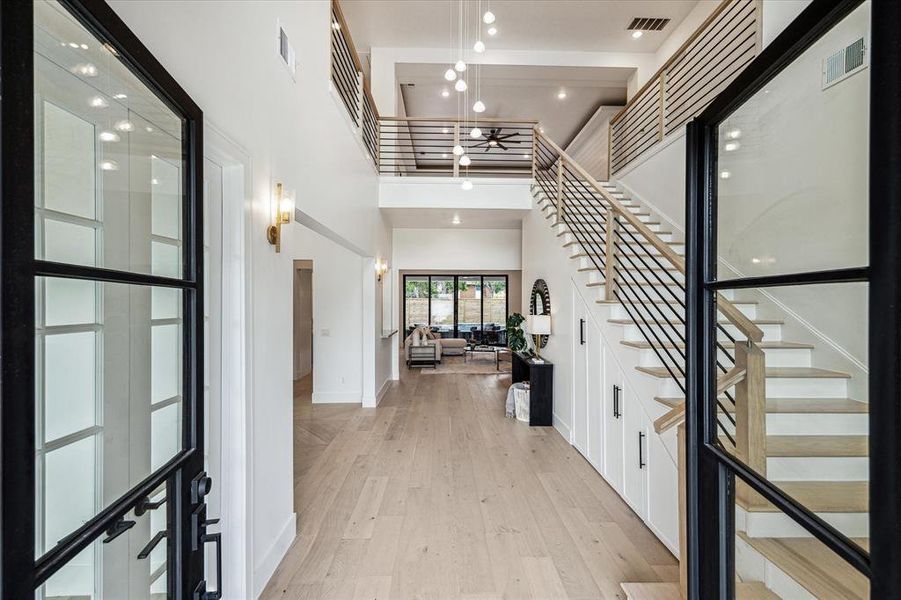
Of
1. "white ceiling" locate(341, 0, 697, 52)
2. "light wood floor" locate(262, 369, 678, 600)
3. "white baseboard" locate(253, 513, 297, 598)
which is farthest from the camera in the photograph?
"white ceiling" locate(341, 0, 697, 52)

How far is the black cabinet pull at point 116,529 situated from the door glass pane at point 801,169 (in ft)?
5.10

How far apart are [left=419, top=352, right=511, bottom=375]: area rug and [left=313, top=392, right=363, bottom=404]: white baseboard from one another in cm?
268

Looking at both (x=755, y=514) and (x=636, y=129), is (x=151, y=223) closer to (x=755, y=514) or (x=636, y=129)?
(x=755, y=514)

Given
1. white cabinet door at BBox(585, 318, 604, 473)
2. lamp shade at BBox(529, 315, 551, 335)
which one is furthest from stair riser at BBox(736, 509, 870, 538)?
lamp shade at BBox(529, 315, 551, 335)

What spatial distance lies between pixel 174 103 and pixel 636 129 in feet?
22.8

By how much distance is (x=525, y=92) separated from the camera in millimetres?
7973

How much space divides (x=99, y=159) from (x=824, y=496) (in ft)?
5.58

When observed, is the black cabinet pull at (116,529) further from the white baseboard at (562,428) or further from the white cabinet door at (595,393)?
the white baseboard at (562,428)

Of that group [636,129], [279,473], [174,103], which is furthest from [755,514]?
[636,129]

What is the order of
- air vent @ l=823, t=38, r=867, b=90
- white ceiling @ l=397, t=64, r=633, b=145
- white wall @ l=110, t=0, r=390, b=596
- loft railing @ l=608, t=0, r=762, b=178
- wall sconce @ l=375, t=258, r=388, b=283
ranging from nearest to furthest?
air vent @ l=823, t=38, r=867, b=90 → white wall @ l=110, t=0, r=390, b=596 → loft railing @ l=608, t=0, r=762, b=178 → wall sconce @ l=375, t=258, r=388, b=283 → white ceiling @ l=397, t=64, r=633, b=145

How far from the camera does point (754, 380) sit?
1062 millimetres

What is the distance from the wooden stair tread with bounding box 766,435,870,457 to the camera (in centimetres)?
67

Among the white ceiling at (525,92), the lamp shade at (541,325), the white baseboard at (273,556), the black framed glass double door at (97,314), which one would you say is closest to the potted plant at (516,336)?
the lamp shade at (541,325)

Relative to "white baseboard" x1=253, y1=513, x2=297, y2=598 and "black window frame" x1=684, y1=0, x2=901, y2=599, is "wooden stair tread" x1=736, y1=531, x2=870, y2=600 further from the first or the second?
"white baseboard" x1=253, y1=513, x2=297, y2=598
